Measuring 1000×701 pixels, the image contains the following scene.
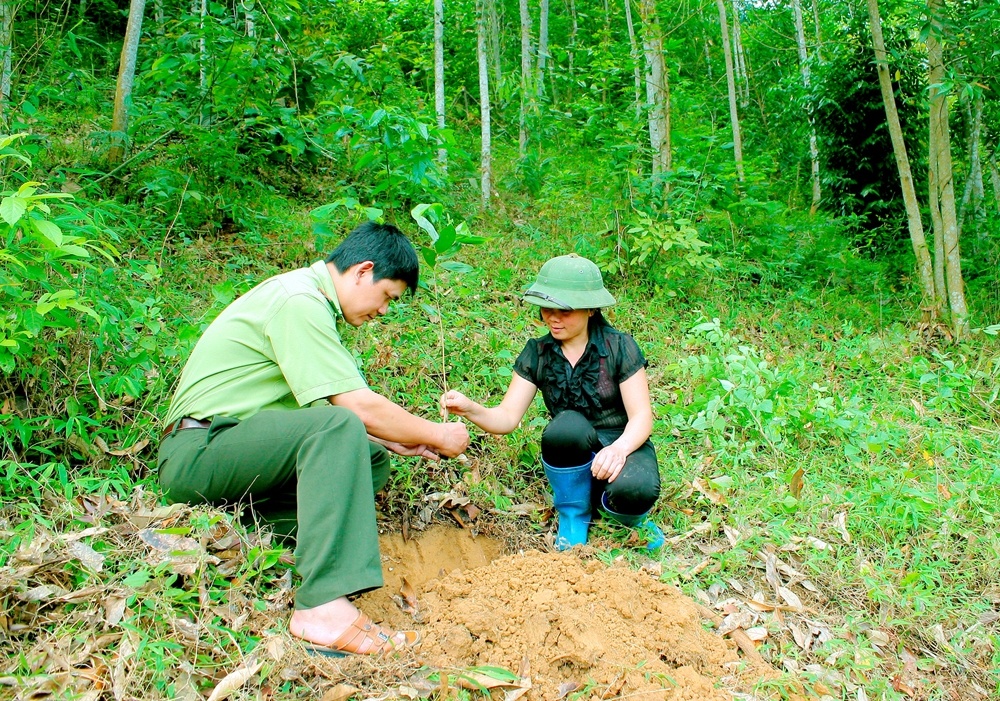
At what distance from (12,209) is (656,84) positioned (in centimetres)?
518

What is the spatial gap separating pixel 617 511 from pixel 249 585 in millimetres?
1542

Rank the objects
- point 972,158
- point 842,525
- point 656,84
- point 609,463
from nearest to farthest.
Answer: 1. point 609,463
2. point 842,525
3. point 656,84
4. point 972,158

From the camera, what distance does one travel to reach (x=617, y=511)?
325 cm

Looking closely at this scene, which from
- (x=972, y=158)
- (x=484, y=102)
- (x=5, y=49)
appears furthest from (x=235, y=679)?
(x=972, y=158)

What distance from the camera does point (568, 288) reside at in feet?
10.6

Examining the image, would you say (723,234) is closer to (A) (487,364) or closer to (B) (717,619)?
(A) (487,364)

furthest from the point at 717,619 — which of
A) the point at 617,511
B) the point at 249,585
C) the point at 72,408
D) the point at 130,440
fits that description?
the point at 72,408

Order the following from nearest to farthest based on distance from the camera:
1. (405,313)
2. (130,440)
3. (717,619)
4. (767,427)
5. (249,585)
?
(249,585) < (717,619) < (130,440) < (767,427) < (405,313)

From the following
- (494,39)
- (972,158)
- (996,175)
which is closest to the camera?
(972,158)

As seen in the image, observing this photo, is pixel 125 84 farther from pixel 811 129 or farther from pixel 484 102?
pixel 811 129

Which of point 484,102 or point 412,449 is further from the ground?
point 484,102

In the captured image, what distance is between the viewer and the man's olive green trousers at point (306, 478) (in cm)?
234

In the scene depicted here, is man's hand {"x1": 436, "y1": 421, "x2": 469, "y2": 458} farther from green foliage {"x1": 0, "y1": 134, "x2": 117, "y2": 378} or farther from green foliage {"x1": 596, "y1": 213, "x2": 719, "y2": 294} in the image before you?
green foliage {"x1": 596, "y1": 213, "x2": 719, "y2": 294}

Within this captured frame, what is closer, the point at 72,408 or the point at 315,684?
the point at 315,684
